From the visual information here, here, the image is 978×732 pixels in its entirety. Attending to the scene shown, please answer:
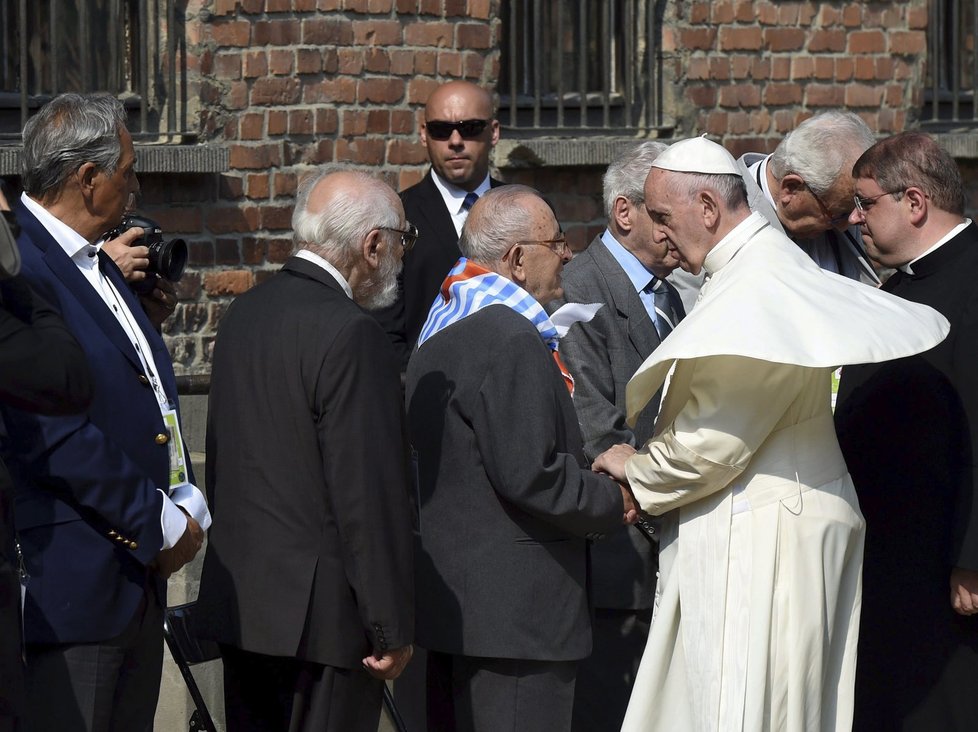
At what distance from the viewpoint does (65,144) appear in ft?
10.6

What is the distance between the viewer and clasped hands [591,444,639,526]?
12.3ft

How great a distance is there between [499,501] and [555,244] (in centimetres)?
67

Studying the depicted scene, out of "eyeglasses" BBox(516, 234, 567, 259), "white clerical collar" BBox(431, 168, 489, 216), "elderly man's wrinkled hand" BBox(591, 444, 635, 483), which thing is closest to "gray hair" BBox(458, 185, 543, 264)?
"eyeglasses" BBox(516, 234, 567, 259)

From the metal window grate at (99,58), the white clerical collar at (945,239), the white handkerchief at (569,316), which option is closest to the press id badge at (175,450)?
the white handkerchief at (569,316)

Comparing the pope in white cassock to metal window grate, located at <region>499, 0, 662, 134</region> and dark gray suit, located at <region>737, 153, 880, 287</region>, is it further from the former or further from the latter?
metal window grate, located at <region>499, 0, 662, 134</region>

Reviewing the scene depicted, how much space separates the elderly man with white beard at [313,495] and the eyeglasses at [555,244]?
1.38 feet

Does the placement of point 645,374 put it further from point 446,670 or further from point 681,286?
point 681,286

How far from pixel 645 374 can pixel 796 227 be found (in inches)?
62.7

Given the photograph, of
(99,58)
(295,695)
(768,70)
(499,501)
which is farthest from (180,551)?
(768,70)

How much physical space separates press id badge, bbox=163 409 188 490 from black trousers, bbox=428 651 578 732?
2.77ft

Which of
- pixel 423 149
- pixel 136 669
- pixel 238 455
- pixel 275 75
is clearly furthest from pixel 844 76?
pixel 136 669

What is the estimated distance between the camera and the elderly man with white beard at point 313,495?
3.33 metres

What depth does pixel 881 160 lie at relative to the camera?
3.90m

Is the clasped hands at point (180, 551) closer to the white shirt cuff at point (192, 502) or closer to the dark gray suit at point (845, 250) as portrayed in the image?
the white shirt cuff at point (192, 502)
